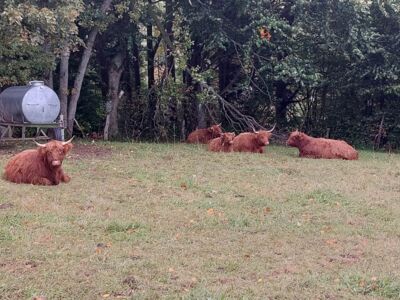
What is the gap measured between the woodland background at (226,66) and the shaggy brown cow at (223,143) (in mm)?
1860

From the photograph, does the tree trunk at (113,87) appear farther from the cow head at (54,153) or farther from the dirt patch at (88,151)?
the cow head at (54,153)

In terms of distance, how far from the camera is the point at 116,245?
5957 mm

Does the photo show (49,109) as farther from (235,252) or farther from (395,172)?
(235,252)

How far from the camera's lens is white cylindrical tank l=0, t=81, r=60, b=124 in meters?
13.0

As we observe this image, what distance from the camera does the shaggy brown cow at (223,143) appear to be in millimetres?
14062

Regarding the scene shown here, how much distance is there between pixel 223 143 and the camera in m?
14.2

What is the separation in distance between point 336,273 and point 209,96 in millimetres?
11244

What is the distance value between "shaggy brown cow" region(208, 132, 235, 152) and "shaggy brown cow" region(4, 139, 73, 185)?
5560 millimetres

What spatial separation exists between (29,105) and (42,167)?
426 centimetres

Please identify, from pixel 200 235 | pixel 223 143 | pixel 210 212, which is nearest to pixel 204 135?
pixel 223 143

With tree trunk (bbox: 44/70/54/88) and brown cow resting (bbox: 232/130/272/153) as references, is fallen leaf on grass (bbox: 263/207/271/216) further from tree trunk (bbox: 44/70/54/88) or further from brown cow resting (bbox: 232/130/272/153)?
tree trunk (bbox: 44/70/54/88)

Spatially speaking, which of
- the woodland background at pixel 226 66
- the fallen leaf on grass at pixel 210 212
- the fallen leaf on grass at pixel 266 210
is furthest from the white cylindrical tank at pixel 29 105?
the fallen leaf on grass at pixel 266 210

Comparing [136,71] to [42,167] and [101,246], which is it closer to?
[42,167]

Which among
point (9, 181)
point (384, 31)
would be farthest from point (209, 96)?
point (9, 181)
